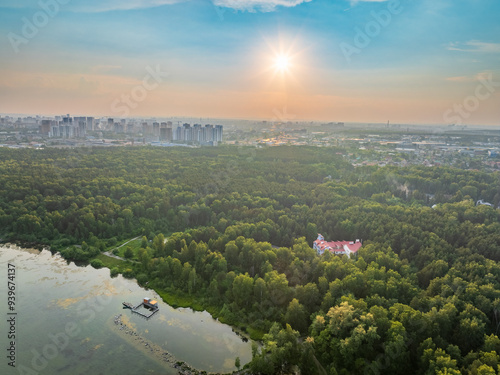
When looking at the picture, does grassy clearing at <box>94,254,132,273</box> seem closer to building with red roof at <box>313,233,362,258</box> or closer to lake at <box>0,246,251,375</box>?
lake at <box>0,246,251,375</box>

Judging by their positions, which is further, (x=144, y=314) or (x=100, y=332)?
(x=144, y=314)

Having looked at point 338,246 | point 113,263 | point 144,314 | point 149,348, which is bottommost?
point 149,348

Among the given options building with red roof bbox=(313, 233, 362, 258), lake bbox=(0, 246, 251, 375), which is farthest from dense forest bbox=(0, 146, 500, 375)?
lake bbox=(0, 246, 251, 375)

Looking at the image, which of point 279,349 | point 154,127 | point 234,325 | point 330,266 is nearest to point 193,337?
point 234,325

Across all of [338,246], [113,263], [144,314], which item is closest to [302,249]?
[338,246]

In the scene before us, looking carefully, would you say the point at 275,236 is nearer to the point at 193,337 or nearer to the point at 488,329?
the point at 193,337

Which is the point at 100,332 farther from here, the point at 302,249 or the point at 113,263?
the point at 302,249
